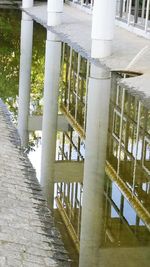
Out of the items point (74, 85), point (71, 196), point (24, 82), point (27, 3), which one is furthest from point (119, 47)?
point (27, 3)

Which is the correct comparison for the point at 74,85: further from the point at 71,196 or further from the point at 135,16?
the point at 135,16

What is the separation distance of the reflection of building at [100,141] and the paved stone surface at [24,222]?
0.35 meters

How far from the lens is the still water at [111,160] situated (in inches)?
293

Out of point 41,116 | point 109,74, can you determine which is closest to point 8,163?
point 41,116

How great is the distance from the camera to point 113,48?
1923cm

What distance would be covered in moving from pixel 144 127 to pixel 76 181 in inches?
117

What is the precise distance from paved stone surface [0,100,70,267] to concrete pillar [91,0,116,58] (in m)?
8.40

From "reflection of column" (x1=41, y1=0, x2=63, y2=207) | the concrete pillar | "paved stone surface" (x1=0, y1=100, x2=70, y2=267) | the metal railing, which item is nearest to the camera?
"paved stone surface" (x1=0, y1=100, x2=70, y2=267)

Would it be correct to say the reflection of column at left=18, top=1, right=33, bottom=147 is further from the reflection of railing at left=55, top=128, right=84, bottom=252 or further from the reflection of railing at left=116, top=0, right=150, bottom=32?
the reflection of railing at left=116, top=0, right=150, bottom=32

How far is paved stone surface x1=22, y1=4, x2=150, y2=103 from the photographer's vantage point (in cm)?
1509

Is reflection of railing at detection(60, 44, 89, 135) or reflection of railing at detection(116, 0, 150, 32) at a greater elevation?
reflection of railing at detection(116, 0, 150, 32)

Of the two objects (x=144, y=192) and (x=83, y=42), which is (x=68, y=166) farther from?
(x=83, y=42)

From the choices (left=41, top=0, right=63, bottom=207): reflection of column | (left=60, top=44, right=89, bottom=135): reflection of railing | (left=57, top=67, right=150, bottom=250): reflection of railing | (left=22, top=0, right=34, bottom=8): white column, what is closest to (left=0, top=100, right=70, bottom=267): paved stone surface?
(left=41, top=0, right=63, bottom=207): reflection of column

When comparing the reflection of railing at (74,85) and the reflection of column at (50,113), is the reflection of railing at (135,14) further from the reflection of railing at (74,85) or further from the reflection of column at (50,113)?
the reflection of railing at (74,85)
